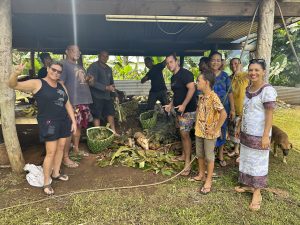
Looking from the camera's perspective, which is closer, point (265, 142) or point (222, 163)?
point (265, 142)

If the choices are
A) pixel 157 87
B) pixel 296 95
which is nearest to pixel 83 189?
pixel 157 87

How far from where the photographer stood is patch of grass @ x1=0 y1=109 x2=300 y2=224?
360cm

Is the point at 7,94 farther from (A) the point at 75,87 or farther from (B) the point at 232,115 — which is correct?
(B) the point at 232,115

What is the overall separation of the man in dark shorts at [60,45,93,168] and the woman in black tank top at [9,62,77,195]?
81 cm

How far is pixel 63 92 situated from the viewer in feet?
13.7

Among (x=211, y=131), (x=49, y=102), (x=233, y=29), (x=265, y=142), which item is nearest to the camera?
(x=265, y=142)

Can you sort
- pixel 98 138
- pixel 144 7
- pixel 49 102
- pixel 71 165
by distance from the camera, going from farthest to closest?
1. pixel 98 138
2. pixel 71 165
3. pixel 144 7
4. pixel 49 102

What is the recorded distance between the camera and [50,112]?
4.02 meters

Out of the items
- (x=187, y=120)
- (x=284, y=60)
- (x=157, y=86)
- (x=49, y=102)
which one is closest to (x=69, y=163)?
(x=49, y=102)

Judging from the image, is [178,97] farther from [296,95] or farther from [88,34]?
[296,95]

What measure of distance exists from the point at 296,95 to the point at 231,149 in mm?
10558

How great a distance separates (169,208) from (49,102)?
7.56 ft

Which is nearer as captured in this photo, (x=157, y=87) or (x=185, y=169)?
(x=185, y=169)

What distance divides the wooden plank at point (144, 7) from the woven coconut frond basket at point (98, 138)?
246cm
